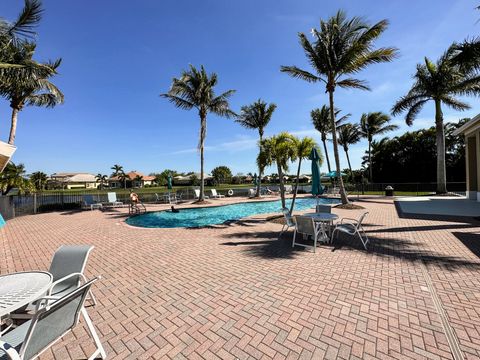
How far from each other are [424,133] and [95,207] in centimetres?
4118

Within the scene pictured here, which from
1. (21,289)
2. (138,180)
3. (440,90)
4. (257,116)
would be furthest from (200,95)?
(138,180)

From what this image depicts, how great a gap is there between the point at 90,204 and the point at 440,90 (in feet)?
96.0

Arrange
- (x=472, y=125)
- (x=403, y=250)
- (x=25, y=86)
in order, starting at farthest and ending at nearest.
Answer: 1. (x=472, y=125)
2. (x=25, y=86)
3. (x=403, y=250)

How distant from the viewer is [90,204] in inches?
670

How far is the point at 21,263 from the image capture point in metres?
5.57

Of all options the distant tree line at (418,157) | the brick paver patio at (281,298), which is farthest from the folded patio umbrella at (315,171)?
the distant tree line at (418,157)

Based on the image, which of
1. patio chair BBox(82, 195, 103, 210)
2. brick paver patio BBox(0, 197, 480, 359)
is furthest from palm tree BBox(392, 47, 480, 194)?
patio chair BBox(82, 195, 103, 210)

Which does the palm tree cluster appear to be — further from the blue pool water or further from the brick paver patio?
the blue pool water

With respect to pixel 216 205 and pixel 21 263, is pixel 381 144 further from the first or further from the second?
pixel 21 263

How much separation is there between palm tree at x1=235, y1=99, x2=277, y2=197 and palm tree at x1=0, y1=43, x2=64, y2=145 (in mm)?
15735

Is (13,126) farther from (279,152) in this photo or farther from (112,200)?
(279,152)

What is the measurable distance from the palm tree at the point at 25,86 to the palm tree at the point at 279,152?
1008cm

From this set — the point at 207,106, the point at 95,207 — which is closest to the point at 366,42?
the point at 207,106

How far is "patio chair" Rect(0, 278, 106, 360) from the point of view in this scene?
1691mm
